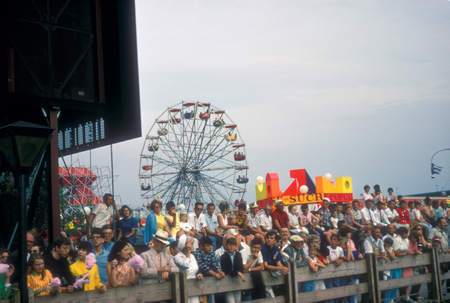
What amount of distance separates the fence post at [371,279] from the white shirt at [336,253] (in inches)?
17.3

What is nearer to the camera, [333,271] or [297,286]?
[297,286]

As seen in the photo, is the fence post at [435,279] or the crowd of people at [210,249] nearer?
the crowd of people at [210,249]

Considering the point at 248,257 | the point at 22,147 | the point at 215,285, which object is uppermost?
the point at 22,147

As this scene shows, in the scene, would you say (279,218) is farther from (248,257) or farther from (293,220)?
(248,257)

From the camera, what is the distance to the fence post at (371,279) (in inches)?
354

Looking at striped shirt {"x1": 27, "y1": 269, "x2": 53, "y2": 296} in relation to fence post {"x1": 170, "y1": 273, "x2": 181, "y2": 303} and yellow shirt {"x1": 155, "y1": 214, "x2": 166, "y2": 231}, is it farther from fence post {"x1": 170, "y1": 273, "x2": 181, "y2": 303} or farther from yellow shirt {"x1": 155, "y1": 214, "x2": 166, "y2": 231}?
yellow shirt {"x1": 155, "y1": 214, "x2": 166, "y2": 231}

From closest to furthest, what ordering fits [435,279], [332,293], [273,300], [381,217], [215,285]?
[215,285] < [273,300] < [332,293] < [435,279] < [381,217]

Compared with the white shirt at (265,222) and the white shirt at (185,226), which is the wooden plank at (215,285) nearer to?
the white shirt at (185,226)

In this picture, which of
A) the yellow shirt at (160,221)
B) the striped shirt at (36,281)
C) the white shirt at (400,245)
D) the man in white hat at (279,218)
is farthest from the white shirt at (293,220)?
the striped shirt at (36,281)

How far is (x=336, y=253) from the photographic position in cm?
900

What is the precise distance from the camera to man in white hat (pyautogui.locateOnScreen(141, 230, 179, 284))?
683 cm

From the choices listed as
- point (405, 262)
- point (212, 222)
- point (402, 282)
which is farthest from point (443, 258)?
point (212, 222)

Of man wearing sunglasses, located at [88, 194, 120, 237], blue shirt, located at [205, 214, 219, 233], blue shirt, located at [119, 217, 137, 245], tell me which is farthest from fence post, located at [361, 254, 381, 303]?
man wearing sunglasses, located at [88, 194, 120, 237]

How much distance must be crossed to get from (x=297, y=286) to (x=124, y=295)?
2.89 meters
